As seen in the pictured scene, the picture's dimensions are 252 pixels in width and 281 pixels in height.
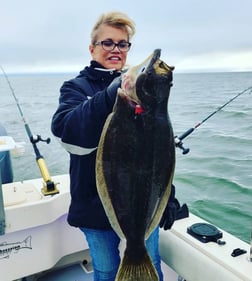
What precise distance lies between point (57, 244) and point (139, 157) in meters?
1.40

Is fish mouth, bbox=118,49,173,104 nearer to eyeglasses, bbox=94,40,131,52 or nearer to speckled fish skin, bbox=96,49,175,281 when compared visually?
speckled fish skin, bbox=96,49,175,281

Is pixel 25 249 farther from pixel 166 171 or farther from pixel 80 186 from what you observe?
pixel 166 171

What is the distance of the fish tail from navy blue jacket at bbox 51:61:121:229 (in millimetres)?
317

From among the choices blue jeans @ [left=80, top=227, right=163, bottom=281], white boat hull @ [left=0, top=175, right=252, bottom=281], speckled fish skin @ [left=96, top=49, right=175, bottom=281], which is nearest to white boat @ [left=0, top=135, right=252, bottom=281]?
white boat hull @ [left=0, top=175, right=252, bottom=281]

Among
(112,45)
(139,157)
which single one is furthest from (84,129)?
(112,45)

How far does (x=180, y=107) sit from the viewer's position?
43.1 ft

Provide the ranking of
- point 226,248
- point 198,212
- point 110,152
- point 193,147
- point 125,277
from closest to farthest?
point 110,152, point 125,277, point 226,248, point 198,212, point 193,147

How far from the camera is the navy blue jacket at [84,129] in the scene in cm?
127

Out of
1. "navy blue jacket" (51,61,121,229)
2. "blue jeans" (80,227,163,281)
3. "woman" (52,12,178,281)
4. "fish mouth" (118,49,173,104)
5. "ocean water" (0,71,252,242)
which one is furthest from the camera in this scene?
"ocean water" (0,71,252,242)

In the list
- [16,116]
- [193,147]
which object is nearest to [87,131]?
[193,147]

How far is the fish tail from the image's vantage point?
1358 millimetres

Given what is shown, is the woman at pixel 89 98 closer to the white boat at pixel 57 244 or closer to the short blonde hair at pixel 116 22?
the short blonde hair at pixel 116 22

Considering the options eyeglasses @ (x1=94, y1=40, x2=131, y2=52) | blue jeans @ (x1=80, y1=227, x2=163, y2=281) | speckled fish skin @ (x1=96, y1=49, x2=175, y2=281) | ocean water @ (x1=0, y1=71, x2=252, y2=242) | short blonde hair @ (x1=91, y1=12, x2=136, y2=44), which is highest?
short blonde hair @ (x1=91, y1=12, x2=136, y2=44)

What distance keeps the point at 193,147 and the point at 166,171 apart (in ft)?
22.3
